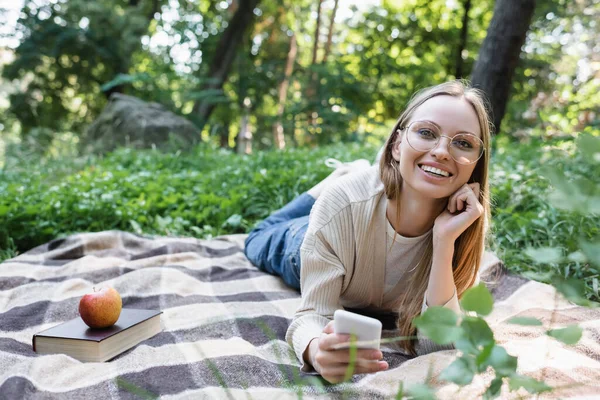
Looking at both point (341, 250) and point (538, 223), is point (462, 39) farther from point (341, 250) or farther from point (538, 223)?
point (341, 250)

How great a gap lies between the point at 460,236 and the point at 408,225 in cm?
21

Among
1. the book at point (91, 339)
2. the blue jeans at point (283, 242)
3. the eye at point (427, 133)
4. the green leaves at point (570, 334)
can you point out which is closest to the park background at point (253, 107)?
the green leaves at point (570, 334)

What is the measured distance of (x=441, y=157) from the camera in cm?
174

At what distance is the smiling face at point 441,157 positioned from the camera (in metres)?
1.77

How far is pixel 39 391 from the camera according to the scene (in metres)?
1.60

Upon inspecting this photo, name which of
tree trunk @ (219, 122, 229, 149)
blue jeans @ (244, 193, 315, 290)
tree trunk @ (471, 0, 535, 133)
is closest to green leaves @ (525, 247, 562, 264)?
blue jeans @ (244, 193, 315, 290)

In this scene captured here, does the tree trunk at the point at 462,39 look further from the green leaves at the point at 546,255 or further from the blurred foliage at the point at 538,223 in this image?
the green leaves at the point at 546,255

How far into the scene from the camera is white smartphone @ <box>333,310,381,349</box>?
1.33m

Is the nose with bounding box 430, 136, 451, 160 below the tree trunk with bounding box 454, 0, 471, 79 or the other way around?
below

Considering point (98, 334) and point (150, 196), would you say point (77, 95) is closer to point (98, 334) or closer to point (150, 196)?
point (150, 196)

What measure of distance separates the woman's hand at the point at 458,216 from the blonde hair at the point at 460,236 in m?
0.13

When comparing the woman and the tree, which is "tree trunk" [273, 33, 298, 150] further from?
the woman

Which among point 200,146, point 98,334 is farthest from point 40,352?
point 200,146

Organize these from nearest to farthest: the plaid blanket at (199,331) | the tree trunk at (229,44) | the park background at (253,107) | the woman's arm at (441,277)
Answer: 1. the plaid blanket at (199,331)
2. the woman's arm at (441,277)
3. the park background at (253,107)
4. the tree trunk at (229,44)
